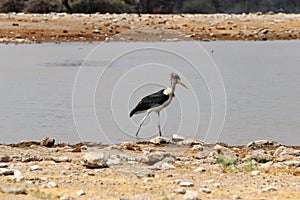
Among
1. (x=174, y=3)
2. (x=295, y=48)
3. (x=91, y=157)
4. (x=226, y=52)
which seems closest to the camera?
(x=91, y=157)

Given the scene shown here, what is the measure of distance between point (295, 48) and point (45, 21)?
8.55 m

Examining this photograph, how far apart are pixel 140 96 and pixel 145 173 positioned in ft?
14.7

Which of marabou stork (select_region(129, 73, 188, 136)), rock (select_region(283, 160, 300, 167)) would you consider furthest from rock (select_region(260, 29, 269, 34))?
rock (select_region(283, 160, 300, 167))

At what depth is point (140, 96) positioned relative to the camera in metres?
11.9

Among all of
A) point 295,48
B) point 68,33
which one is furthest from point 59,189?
point 68,33

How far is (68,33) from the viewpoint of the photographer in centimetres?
2717

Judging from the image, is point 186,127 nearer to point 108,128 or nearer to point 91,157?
point 108,128

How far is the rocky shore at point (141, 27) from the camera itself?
85.8 feet

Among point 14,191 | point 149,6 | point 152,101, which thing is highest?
point 149,6

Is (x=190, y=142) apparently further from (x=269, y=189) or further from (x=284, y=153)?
(x=269, y=189)

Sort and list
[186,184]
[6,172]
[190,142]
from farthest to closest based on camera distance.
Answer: [190,142] < [6,172] < [186,184]

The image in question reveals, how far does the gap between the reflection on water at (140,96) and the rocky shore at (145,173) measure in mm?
1204

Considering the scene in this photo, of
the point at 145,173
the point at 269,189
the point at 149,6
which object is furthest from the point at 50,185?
the point at 149,6

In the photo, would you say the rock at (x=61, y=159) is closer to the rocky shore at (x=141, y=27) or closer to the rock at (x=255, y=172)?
the rock at (x=255, y=172)
